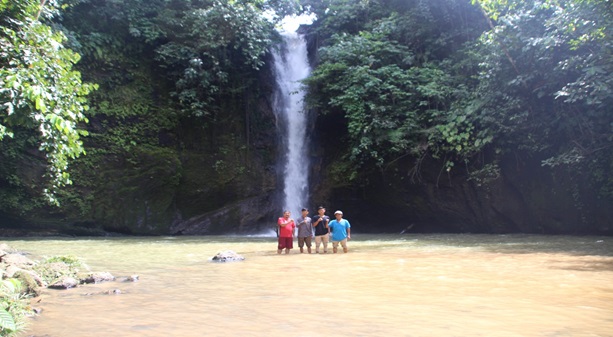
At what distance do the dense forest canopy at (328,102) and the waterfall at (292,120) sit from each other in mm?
627

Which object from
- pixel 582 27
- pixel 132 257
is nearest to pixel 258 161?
pixel 132 257

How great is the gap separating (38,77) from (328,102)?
13352mm

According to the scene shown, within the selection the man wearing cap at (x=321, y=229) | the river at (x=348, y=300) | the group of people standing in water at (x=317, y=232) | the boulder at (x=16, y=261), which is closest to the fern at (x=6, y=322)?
the river at (x=348, y=300)

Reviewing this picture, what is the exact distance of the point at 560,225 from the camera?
17.3 m

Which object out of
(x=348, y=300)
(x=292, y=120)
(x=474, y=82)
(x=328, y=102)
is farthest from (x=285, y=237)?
(x=292, y=120)

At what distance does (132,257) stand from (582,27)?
12.5m

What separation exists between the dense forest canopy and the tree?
6.15m

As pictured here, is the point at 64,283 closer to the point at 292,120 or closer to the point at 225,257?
the point at 225,257

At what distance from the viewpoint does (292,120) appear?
2333 cm

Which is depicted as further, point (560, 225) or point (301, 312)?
point (560, 225)

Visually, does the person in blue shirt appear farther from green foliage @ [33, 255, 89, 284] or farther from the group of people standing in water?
green foliage @ [33, 255, 89, 284]

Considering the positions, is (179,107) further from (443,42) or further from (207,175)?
(443,42)

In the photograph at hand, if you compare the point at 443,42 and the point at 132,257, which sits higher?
the point at 443,42

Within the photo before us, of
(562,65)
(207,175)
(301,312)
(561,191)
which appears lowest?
(301,312)
